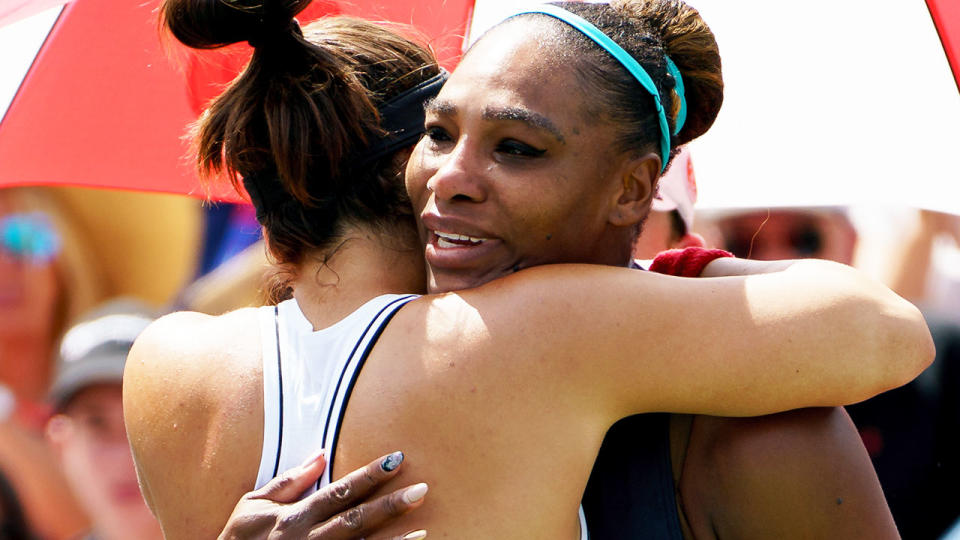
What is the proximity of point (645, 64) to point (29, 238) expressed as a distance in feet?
13.4

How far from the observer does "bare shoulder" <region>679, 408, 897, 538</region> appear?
78.6 inches

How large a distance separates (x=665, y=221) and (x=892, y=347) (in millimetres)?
1617

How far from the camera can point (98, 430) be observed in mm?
4898

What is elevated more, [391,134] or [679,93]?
[679,93]

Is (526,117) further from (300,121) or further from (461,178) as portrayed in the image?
(300,121)

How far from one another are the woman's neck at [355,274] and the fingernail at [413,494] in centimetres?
41

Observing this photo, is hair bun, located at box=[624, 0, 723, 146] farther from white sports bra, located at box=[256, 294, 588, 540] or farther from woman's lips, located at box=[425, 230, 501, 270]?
white sports bra, located at box=[256, 294, 588, 540]

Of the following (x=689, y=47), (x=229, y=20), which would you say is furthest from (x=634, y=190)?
(x=229, y=20)

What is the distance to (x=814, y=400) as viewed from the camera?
1919 mm

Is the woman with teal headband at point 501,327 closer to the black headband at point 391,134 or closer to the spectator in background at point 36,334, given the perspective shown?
the black headband at point 391,134

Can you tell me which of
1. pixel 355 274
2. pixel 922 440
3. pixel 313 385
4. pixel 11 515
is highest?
pixel 355 274

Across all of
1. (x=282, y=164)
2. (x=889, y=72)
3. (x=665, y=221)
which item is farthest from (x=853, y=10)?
(x=282, y=164)

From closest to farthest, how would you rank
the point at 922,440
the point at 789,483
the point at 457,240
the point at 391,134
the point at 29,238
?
the point at 789,483
the point at 457,240
the point at 391,134
the point at 922,440
the point at 29,238

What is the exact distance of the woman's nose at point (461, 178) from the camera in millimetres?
2039
